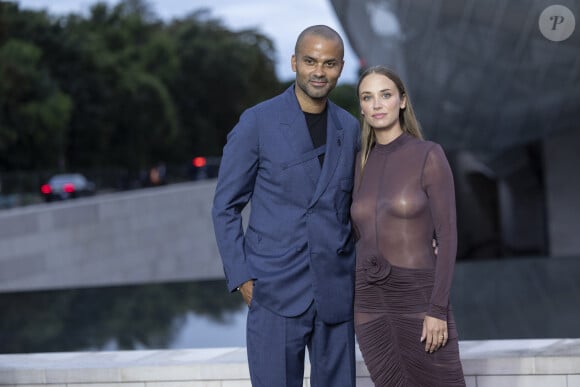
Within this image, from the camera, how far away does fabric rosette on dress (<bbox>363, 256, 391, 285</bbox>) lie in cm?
351

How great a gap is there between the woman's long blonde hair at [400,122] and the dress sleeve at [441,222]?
0.61 feet

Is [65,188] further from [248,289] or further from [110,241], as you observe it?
[248,289]

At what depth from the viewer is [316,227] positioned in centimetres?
360

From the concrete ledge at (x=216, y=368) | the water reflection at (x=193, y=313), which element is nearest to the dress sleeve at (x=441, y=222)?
the concrete ledge at (x=216, y=368)

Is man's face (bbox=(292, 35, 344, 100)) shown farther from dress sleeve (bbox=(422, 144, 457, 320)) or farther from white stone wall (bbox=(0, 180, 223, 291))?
white stone wall (bbox=(0, 180, 223, 291))

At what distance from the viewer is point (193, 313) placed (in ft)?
38.4

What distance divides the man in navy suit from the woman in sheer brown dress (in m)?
0.09

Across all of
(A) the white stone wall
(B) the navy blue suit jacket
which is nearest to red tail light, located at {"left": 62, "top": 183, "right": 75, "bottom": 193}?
(A) the white stone wall

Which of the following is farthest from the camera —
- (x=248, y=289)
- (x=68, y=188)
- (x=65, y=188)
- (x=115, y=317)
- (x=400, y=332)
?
(x=65, y=188)

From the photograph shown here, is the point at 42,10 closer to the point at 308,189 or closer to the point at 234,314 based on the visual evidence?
the point at 234,314

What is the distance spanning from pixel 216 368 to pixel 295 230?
1462 mm

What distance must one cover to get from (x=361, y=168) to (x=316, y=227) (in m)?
0.28

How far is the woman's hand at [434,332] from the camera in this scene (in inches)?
135

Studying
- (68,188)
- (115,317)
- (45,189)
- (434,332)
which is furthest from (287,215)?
(68,188)
